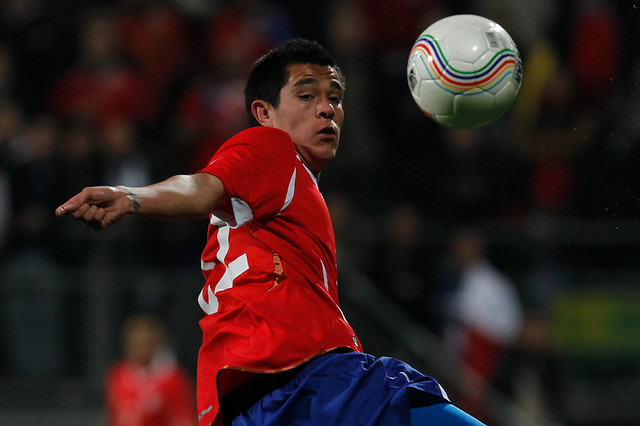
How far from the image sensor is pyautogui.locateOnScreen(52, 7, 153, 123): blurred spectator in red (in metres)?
9.57

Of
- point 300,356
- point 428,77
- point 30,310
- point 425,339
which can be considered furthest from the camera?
point 425,339

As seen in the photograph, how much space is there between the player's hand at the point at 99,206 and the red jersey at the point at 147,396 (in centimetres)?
Result: 524

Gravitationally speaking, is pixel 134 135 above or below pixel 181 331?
above

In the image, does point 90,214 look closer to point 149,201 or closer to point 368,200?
point 149,201

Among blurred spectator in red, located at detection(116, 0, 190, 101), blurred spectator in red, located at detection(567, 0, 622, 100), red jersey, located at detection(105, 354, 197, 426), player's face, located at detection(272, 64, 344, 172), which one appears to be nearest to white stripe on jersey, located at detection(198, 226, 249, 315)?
player's face, located at detection(272, 64, 344, 172)

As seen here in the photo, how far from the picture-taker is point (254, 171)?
3.56 m

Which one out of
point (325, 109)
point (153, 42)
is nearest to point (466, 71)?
point (325, 109)

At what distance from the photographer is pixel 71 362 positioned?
8172mm

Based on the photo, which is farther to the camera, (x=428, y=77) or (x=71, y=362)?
(x=71, y=362)

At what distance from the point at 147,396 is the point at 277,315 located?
4.85 m

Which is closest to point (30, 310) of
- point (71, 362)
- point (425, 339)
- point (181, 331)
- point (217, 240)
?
point (71, 362)

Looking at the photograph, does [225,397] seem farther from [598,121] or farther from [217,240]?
[598,121]

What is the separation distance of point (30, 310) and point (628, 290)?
17.3 feet

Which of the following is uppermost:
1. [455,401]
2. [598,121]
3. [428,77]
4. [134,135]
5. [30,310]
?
[428,77]
